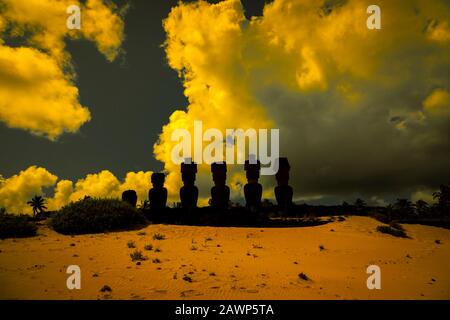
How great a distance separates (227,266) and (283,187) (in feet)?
127

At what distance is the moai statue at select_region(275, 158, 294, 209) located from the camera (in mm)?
48612

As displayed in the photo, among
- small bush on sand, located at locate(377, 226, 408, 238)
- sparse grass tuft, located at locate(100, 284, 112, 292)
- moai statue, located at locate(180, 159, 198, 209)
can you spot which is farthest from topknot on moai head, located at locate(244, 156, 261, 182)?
sparse grass tuft, located at locate(100, 284, 112, 292)

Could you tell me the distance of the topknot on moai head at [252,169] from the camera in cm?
5175

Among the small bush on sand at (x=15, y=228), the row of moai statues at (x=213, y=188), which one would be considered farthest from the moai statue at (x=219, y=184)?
the small bush on sand at (x=15, y=228)

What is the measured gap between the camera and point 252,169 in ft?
172

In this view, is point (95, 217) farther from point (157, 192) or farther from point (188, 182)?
point (157, 192)

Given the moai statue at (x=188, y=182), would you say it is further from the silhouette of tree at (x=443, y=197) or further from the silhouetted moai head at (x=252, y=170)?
the silhouette of tree at (x=443, y=197)

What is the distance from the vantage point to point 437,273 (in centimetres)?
1198

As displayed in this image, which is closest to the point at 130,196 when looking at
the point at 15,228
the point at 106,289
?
the point at 15,228

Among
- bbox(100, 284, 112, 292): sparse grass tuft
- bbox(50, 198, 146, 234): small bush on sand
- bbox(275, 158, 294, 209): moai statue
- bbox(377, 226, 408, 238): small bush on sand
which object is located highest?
bbox(275, 158, 294, 209): moai statue

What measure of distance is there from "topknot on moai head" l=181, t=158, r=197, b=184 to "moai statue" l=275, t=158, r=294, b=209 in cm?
1379

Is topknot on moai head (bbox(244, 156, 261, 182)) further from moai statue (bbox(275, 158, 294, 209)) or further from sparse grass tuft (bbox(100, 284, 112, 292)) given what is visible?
sparse grass tuft (bbox(100, 284, 112, 292))
